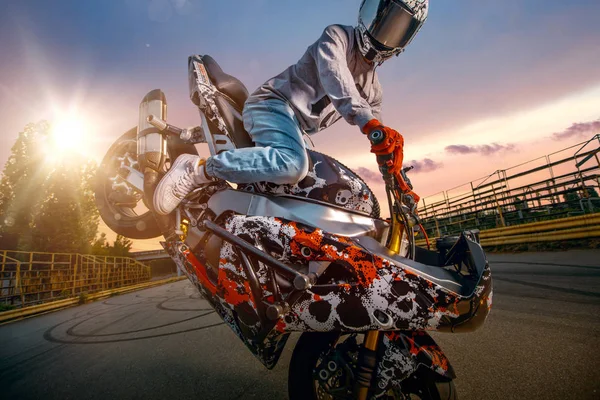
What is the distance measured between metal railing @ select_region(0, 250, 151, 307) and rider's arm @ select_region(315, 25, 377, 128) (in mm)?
11988

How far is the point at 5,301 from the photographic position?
920 centimetres

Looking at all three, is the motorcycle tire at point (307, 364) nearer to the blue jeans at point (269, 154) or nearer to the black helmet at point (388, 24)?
the blue jeans at point (269, 154)

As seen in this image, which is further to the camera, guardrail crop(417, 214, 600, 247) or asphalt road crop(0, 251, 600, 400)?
guardrail crop(417, 214, 600, 247)

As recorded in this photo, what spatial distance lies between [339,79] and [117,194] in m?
2.22

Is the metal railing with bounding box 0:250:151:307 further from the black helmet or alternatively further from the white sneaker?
the black helmet

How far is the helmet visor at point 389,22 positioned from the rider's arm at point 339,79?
0.57ft

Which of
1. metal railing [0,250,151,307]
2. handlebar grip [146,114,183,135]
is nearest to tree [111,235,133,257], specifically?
metal railing [0,250,151,307]

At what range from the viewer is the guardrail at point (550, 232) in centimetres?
632

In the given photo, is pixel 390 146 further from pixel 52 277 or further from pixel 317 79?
pixel 52 277

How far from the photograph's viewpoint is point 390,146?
1.14 metres

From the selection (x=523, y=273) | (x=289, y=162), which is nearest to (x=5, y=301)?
(x=289, y=162)

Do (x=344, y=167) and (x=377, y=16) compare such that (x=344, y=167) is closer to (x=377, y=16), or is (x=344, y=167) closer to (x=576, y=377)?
(x=377, y=16)

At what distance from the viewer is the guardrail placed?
632 centimetres

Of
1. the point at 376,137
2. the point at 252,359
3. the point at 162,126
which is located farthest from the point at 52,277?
the point at 376,137
